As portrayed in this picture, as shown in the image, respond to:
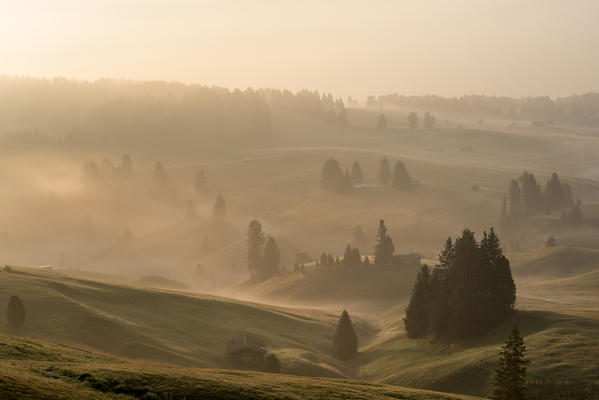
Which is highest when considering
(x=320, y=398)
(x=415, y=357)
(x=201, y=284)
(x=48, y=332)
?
(x=320, y=398)

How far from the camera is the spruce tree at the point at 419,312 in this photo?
3344 inches

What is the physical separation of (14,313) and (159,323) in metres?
19.6

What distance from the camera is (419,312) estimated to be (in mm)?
85688

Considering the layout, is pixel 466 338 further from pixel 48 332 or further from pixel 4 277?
pixel 4 277

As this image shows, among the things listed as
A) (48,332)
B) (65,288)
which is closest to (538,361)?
(48,332)

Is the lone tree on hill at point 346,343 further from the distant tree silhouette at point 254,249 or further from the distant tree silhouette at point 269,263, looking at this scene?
the distant tree silhouette at point 254,249

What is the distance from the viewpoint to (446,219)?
650 feet

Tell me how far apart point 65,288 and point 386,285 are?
74346mm

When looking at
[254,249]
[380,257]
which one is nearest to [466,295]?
[380,257]

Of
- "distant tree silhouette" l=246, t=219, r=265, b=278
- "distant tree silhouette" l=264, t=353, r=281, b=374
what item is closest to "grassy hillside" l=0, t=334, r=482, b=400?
"distant tree silhouette" l=264, t=353, r=281, b=374

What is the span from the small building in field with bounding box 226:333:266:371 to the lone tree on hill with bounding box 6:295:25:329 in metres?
24.3

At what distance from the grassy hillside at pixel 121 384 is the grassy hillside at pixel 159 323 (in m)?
24.3

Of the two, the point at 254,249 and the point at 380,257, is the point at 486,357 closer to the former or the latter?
the point at 380,257

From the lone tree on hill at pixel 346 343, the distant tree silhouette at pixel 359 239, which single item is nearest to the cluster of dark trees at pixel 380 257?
the distant tree silhouette at pixel 359 239
